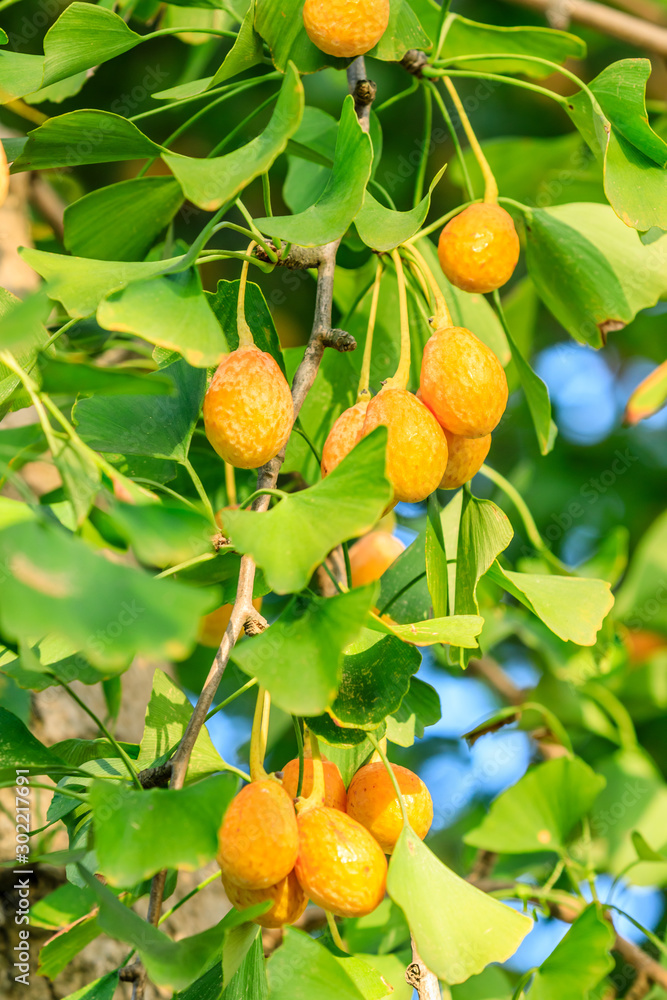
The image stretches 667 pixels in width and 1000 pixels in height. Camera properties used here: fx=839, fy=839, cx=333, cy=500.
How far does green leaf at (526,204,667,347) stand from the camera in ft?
2.39

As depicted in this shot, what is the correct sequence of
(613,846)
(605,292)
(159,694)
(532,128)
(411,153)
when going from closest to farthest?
1. (159,694)
2. (605,292)
3. (613,846)
4. (411,153)
5. (532,128)

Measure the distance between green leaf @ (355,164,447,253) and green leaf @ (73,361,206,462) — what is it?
15 cm

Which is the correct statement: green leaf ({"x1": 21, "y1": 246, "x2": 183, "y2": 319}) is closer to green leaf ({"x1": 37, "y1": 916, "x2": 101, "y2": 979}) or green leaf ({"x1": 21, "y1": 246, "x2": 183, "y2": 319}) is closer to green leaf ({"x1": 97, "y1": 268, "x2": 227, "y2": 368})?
green leaf ({"x1": 97, "y1": 268, "x2": 227, "y2": 368})

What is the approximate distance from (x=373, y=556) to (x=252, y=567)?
48 cm

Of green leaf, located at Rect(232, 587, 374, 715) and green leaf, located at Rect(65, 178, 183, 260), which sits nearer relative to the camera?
green leaf, located at Rect(232, 587, 374, 715)

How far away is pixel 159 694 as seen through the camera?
1.94ft

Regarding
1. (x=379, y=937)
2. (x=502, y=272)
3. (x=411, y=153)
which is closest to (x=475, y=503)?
(x=502, y=272)

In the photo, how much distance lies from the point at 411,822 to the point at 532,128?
151cm

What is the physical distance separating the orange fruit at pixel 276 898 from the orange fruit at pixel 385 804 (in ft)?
0.21

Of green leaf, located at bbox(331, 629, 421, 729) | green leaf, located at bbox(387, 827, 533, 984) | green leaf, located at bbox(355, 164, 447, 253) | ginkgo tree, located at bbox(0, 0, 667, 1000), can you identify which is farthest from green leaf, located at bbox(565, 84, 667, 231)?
green leaf, located at bbox(387, 827, 533, 984)

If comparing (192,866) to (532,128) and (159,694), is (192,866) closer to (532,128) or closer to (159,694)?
(159,694)

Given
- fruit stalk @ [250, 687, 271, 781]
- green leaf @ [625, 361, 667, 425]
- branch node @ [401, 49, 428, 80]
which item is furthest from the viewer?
green leaf @ [625, 361, 667, 425]

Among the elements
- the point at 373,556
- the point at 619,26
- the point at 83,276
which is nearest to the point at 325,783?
the point at 83,276

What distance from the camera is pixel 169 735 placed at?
1.88ft
